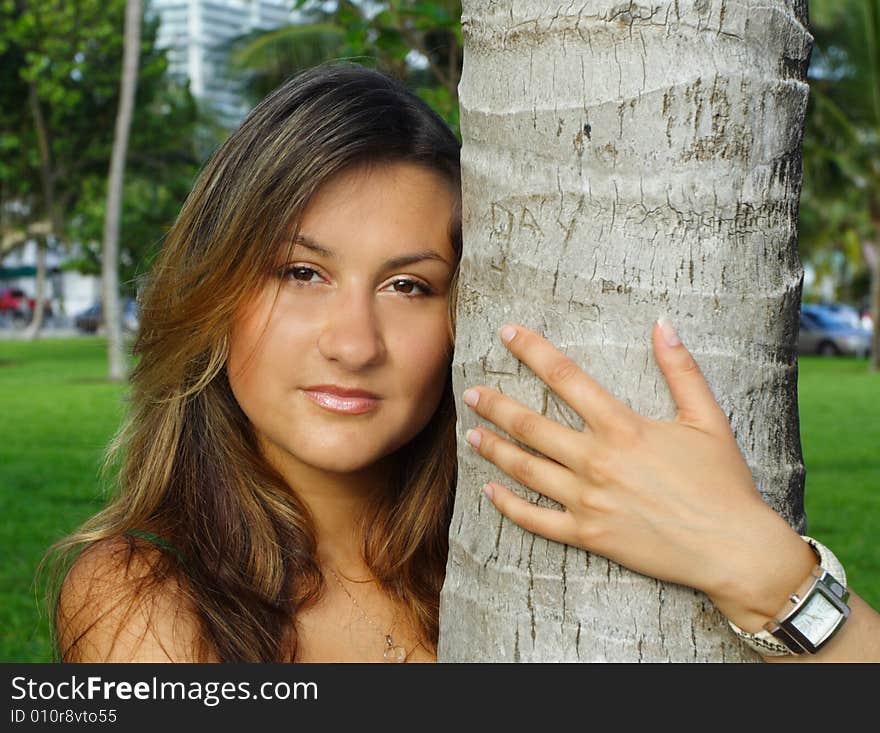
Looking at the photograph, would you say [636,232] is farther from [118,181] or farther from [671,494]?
[118,181]

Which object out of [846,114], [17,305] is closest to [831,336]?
[846,114]

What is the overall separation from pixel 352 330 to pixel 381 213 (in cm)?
27

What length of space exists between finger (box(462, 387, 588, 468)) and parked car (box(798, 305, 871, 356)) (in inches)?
1094

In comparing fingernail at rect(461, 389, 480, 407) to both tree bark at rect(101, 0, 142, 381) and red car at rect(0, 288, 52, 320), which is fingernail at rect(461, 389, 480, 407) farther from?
red car at rect(0, 288, 52, 320)

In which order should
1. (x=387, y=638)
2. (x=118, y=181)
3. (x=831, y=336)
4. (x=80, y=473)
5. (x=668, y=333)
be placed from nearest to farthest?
1. (x=668, y=333)
2. (x=387, y=638)
3. (x=80, y=473)
4. (x=118, y=181)
5. (x=831, y=336)

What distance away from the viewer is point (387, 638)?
2324mm

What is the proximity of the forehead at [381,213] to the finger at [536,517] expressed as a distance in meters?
0.71

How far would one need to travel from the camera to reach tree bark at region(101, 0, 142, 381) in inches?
661

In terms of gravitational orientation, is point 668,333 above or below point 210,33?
below

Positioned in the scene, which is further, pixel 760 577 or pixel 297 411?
pixel 297 411

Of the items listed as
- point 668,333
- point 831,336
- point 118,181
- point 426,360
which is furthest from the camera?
point 831,336

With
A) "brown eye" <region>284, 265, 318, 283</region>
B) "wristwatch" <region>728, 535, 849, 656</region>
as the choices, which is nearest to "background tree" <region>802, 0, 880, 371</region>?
"brown eye" <region>284, 265, 318, 283</region>

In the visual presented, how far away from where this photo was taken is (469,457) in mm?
1505
